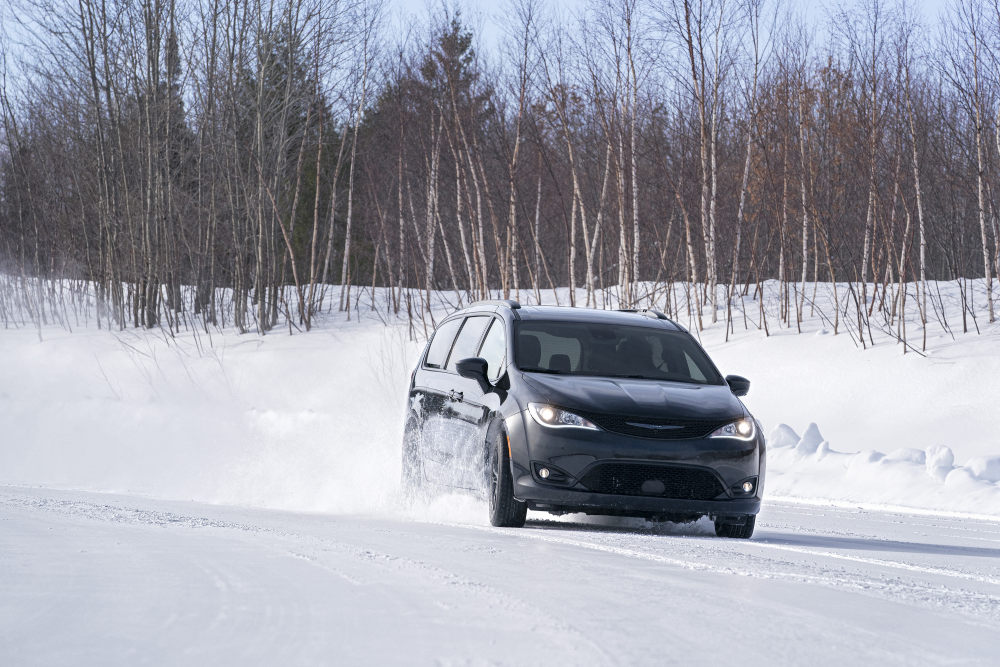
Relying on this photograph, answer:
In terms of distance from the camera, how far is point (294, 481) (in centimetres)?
1287

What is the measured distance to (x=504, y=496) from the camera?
7.54 metres

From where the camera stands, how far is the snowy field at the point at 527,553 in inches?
147

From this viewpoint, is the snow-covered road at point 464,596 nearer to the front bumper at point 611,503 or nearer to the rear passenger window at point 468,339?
the front bumper at point 611,503

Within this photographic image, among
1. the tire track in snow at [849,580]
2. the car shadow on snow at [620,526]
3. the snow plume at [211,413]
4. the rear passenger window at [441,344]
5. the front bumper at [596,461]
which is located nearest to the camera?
the tire track in snow at [849,580]

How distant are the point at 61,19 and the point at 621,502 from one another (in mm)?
23837

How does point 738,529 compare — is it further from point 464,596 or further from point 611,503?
point 464,596

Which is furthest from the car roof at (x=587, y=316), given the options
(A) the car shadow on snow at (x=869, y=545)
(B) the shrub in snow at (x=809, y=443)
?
(B) the shrub in snow at (x=809, y=443)

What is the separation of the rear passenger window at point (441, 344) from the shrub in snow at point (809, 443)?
16.6 feet

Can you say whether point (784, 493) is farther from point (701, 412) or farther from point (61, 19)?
point (61, 19)

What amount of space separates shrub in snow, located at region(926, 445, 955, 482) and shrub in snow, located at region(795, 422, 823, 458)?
1654 millimetres

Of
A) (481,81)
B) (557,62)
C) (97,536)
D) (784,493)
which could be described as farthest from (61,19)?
(97,536)

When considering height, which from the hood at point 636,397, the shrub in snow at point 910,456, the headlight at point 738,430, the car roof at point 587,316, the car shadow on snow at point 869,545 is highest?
the car roof at point 587,316

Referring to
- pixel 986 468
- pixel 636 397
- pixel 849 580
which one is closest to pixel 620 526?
pixel 636 397

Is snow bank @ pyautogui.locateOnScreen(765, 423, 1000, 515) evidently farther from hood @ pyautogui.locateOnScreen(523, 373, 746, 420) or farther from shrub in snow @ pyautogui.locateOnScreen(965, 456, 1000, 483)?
hood @ pyautogui.locateOnScreen(523, 373, 746, 420)
